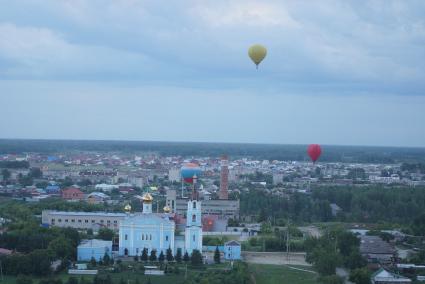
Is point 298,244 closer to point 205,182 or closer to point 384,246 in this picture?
point 384,246

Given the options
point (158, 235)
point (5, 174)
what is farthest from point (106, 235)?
point (5, 174)

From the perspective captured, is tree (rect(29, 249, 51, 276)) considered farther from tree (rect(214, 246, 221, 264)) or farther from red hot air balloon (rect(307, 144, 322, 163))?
red hot air balloon (rect(307, 144, 322, 163))

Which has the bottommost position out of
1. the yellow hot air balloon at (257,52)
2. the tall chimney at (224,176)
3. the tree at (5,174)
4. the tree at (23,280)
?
the tree at (23,280)

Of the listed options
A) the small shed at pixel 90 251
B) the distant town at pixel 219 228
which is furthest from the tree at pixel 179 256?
the small shed at pixel 90 251

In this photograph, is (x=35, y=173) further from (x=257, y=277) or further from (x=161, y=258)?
(x=257, y=277)

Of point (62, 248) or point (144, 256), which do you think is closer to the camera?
point (62, 248)

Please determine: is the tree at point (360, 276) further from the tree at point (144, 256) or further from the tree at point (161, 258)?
the tree at point (144, 256)

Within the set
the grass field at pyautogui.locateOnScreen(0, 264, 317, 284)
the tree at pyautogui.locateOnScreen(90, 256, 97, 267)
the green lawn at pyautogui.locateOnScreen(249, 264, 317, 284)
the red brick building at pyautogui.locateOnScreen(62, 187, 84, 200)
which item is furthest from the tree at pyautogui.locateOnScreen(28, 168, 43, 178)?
the grass field at pyautogui.locateOnScreen(0, 264, 317, 284)
